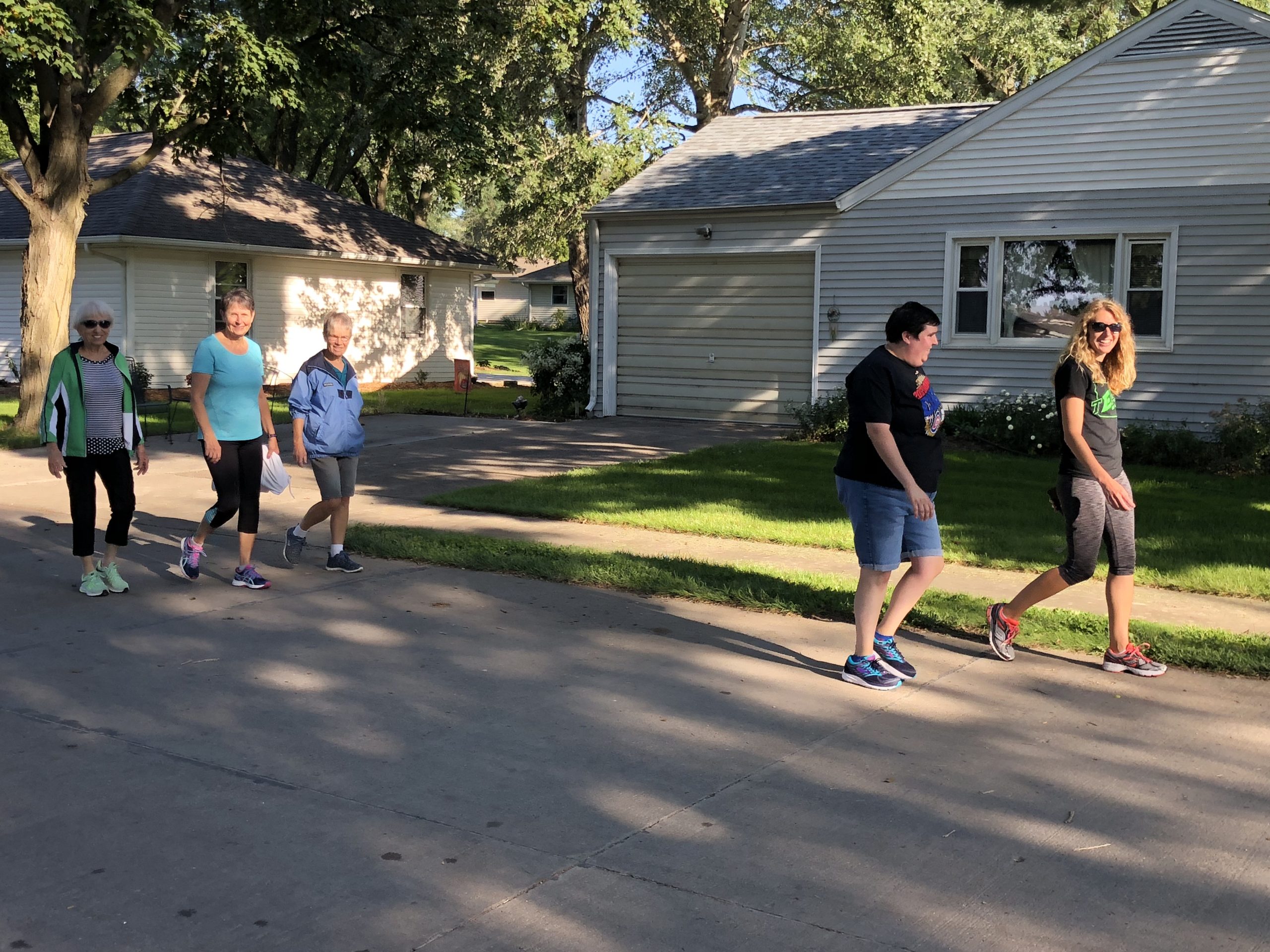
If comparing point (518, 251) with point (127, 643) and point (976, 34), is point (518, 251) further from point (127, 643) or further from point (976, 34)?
point (127, 643)

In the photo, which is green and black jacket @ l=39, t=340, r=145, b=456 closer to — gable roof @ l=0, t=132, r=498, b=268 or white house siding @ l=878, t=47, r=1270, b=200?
white house siding @ l=878, t=47, r=1270, b=200

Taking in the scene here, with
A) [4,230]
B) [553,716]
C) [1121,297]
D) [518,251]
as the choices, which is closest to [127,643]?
[553,716]

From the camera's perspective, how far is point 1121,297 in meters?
16.2

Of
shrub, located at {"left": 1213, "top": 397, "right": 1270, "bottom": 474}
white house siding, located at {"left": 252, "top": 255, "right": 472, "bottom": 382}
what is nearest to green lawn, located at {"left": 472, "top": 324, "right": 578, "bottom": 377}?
white house siding, located at {"left": 252, "top": 255, "right": 472, "bottom": 382}

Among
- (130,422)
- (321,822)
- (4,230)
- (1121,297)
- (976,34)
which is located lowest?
(321,822)

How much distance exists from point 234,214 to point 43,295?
941 centimetres

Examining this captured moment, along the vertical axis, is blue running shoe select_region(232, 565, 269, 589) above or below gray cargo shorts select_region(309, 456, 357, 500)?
below

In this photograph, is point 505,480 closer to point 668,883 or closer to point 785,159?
point 785,159

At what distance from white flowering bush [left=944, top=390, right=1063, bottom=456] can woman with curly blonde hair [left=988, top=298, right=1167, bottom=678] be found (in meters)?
8.99

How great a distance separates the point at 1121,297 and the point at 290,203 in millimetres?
18175

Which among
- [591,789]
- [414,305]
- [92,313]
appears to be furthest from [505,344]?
[591,789]

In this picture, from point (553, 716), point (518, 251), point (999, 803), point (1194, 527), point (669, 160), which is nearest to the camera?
point (999, 803)

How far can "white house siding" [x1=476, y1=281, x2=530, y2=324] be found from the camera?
7931 centimetres

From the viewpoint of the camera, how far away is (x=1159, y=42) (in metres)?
15.8
